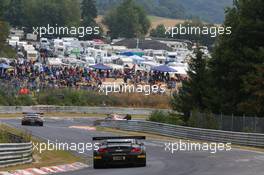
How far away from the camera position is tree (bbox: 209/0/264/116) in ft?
159

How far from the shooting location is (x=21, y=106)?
2694 inches

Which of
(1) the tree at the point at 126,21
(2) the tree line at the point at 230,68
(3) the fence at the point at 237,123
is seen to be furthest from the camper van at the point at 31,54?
(1) the tree at the point at 126,21

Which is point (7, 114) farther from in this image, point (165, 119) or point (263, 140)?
point (263, 140)

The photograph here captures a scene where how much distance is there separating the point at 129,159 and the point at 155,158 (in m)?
4.54

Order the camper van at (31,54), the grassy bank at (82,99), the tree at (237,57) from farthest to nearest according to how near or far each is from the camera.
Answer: the camper van at (31,54)
the grassy bank at (82,99)
the tree at (237,57)

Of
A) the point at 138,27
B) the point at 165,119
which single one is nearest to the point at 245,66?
the point at 165,119

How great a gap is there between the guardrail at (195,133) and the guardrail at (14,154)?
1581 centimetres

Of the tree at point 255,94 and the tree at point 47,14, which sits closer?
the tree at point 255,94

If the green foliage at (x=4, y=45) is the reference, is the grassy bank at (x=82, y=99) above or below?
below

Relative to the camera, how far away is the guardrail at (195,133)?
38281 mm

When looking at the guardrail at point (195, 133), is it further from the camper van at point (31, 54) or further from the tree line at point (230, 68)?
the camper van at point (31, 54)

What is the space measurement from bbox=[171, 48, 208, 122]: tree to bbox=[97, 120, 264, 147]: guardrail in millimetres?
2858

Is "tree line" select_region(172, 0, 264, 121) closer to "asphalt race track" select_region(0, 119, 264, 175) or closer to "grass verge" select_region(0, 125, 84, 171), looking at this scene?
"asphalt race track" select_region(0, 119, 264, 175)

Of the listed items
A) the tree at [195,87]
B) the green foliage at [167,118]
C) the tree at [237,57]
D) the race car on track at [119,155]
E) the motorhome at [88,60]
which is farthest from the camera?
the motorhome at [88,60]
